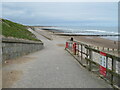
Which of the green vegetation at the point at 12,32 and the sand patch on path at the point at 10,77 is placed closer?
the sand patch on path at the point at 10,77

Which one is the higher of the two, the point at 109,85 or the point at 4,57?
the point at 4,57

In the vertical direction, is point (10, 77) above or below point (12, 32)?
below

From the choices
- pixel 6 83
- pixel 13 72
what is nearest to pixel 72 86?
pixel 6 83

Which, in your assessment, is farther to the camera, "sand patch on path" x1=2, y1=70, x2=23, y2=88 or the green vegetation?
the green vegetation

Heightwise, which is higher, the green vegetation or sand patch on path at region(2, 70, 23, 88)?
the green vegetation

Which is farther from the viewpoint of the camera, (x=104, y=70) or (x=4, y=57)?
(x=4, y=57)

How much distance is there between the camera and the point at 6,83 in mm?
5312

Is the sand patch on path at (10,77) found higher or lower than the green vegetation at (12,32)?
lower

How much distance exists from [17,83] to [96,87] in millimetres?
2622

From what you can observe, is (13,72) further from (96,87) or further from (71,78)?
(96,87)

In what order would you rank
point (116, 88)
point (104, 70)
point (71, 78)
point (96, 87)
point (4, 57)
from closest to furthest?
point (116, 88) → point (96, 87) → point (104, 70) → point (71, 78) → point (4, 57)

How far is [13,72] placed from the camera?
6.75 m

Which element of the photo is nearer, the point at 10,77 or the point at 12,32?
the point at 10,77

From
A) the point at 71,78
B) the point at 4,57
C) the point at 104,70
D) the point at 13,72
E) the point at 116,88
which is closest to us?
the point at 116,88
